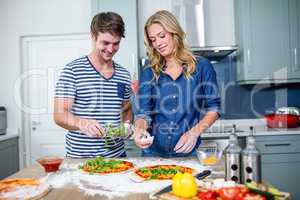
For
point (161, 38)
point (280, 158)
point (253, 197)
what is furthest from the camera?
point (280, 158)

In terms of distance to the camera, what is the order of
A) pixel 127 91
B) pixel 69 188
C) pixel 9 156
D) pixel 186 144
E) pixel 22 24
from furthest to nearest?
1. pixel 22 24
2. pixel 9 156
3. pixel 127 91
4. pixel 186 144
5. pixel 69 188

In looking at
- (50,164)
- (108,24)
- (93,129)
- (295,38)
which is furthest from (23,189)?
(295,38)

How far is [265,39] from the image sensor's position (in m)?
3.41

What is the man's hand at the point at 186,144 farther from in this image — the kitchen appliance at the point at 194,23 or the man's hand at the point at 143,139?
the kitchen appliance at the point at 194,23

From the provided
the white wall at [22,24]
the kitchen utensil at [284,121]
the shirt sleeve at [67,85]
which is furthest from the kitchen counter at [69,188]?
the white wall at [22,24]

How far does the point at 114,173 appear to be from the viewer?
5.04 ft

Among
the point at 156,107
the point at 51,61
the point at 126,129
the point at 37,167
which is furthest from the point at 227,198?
the point at 51,61

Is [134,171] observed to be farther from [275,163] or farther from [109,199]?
[275,163]

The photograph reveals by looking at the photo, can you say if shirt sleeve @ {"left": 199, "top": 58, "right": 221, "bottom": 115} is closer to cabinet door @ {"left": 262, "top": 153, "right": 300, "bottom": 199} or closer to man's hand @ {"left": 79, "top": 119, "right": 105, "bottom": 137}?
man's hand @ {"left": 79, "top": 119, "right": 105, "bottom": 137}

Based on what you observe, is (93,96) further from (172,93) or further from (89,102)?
(172,93)

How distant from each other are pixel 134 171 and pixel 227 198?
60 cm

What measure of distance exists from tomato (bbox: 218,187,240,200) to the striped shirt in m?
0.96

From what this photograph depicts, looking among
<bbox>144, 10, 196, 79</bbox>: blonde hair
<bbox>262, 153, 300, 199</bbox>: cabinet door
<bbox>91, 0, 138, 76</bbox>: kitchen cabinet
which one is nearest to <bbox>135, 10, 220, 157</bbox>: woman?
<bbox>144, 10, 196, 79</bbox>: blonde hair

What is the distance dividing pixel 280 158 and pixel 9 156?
9.19ft
